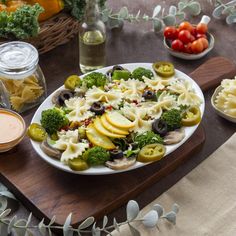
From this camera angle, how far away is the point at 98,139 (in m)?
1.43

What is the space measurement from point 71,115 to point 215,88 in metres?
0.52

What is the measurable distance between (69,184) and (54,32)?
61 cm

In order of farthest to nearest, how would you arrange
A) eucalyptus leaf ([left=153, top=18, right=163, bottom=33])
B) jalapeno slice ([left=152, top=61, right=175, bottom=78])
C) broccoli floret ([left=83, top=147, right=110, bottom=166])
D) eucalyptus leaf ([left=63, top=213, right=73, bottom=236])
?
1. eucalyptus leaf ([left=153, top=18, right=163, bottom=33])
2. jalapeno slice ([left=152, top=61, right=175, bottom=78])
3. broccoli floret ([left=83, top=147, right=110, bottom=166])
4. eucalyptus leaf ([left=63, top=213, right=73, bottom=236])

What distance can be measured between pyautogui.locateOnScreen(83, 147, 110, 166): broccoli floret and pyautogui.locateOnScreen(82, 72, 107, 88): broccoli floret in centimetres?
29

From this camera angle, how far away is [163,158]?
4.94 feet

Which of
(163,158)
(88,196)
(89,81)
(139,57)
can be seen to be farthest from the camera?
(139,57)

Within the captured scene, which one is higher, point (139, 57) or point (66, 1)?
Result: point (66, 1)

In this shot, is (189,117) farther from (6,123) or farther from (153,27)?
(153,27)

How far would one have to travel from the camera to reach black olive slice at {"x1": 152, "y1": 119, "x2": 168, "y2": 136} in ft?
4.80

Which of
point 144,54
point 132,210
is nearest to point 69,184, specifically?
point 132,210

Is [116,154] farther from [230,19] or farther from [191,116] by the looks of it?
[230,19]

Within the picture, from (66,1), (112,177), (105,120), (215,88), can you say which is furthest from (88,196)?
(66,1)

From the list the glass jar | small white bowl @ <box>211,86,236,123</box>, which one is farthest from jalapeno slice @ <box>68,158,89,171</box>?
small white bowl @ <box>211,86,236,123</box>

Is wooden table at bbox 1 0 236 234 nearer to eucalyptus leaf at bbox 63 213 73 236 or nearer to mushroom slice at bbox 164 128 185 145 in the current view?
mushroom slice at bbox 164 128 185 145
